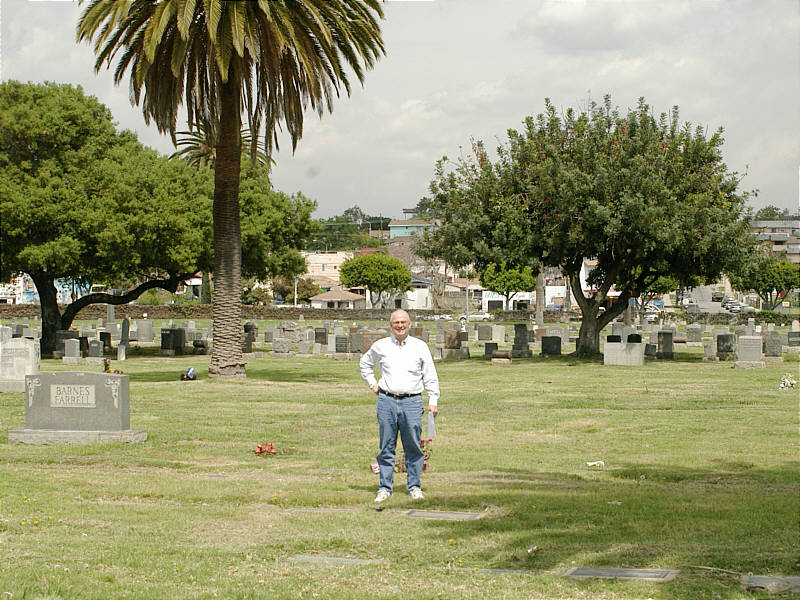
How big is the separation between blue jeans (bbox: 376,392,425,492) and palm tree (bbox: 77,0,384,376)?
14.3 m

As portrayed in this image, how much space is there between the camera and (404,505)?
9.50 metres

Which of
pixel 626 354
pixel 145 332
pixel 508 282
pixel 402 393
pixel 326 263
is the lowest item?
pixel 626 354

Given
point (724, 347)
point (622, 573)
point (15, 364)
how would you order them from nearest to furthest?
point (622, 573) → point (15, 364) → point (724, 347)

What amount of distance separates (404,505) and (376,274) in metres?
96.7

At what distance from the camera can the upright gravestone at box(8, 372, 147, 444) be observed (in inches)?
544

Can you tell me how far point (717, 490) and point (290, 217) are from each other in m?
50.1

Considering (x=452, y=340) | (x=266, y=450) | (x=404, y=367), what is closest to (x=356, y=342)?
(x=452, y=340)

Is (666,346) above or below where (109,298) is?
below

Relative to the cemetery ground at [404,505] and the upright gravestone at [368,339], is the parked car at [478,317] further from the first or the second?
the cemetery ground at [404,505]

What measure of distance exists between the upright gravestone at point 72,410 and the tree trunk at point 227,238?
10.7 m

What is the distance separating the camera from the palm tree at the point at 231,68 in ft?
73.8

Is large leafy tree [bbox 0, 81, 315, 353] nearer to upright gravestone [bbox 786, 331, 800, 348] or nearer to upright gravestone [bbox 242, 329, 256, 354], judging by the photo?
upright gravestone [bbox 242, 329, 256, 354]

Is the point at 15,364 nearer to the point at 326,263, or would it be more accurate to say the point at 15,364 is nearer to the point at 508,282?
the point at 508,282

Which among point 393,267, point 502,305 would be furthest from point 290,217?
point 502,305
